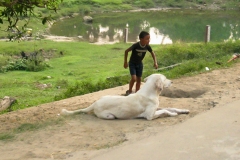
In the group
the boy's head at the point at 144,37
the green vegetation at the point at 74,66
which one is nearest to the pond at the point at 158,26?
the green vegetation at the point at 74,66

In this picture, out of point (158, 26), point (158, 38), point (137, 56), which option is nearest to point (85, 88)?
point (137, 56)

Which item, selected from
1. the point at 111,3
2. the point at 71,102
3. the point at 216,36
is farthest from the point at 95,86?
the point at 111,3

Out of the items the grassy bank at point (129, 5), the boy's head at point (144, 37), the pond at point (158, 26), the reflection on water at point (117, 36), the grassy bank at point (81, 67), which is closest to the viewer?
the boy's head at point (144, 37)

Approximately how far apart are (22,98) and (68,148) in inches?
288

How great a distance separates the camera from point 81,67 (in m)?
18.7

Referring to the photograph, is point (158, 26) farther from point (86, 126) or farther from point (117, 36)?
point (86, 126)

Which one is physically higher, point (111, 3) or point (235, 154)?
point (111, 3)

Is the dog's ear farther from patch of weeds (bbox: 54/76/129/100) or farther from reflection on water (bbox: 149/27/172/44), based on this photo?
reflection on water (bbox: 149/27/172/44)

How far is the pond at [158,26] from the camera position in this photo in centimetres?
3031

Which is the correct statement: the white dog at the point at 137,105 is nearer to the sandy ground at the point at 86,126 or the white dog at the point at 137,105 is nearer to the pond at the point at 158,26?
the sandy ground at the point at 86,126

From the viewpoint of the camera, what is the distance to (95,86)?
38.3 ft

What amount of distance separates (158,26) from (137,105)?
1187 inches

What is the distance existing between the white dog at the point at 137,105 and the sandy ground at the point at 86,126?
12 cm

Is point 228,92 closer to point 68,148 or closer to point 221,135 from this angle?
point 221,135
